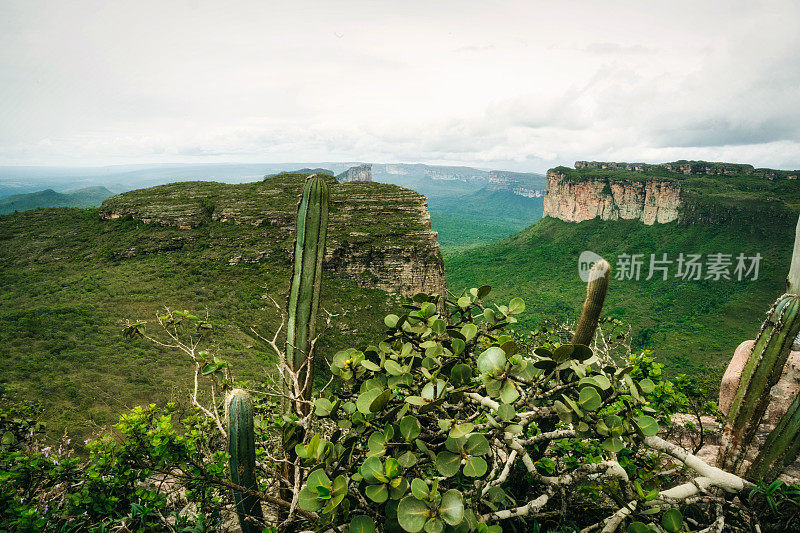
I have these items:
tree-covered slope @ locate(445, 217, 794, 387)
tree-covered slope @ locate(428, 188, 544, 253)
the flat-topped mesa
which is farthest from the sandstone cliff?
tree-covered slope @ locate(445, 217, 794, 387)

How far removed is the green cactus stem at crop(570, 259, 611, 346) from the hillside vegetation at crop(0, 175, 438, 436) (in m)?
12.4

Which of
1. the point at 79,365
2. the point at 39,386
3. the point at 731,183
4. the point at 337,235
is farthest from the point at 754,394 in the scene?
the point at 731,183

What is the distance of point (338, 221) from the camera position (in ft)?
114

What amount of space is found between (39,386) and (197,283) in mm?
13536

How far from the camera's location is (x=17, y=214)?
40.2 m

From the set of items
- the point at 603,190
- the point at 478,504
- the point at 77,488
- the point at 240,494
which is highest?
the point at 603,190

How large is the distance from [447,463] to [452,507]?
13cm

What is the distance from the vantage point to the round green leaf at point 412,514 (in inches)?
43.4

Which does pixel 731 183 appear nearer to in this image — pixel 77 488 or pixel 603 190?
pixel 603 190

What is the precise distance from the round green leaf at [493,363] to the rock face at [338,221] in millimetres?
29339

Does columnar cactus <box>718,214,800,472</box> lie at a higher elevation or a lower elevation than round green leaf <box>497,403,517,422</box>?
lower

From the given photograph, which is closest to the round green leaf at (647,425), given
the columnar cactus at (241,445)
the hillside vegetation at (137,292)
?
the columnar cactus at (241,445)

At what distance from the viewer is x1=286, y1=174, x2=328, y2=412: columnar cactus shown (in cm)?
243

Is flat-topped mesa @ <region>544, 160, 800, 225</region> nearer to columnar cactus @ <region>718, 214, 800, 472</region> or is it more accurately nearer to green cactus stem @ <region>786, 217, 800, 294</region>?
green cactus stem @ <region>786, 217, 800, 294</region>
